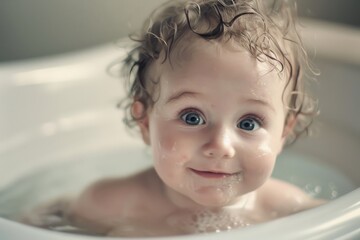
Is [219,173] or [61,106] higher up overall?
[219,173]

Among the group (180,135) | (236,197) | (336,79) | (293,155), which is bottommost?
(293,155)

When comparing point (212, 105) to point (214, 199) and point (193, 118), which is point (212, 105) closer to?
point (193, 118)

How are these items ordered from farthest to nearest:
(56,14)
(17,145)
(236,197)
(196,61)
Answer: (56,14) → (17,145) → (236,197) → (196,61)

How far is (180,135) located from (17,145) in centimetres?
62

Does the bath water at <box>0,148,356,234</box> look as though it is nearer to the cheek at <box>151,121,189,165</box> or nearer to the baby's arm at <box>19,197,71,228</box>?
the baby's arm at <box>19,197,71,228</box>

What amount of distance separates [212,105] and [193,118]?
0.04 meters

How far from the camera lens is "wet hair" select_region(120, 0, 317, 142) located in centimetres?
97

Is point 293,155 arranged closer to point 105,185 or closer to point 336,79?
point 336,79

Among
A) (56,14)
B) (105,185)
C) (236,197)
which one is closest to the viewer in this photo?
(236,197)

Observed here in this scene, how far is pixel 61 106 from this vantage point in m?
1.56

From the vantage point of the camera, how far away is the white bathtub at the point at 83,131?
1.42 m

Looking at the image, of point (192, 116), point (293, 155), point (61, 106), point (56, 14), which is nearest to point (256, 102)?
point (192, 116)

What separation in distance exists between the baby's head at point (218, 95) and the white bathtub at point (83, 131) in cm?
38

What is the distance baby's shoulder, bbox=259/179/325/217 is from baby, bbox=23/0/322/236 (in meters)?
0.05
